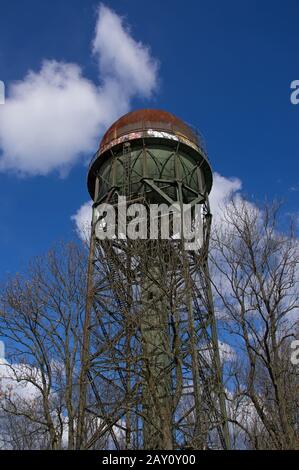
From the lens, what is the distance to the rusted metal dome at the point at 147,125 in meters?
15.6

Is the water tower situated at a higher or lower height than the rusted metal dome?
lower

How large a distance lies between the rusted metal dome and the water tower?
5 centimetres

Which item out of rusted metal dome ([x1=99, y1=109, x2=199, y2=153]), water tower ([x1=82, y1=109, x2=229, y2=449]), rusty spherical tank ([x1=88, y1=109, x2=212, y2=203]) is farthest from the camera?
rusted metal dome ([x1=99, y1=109, x2=199, y2=153])

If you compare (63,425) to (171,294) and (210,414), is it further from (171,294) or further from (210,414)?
(171,294)

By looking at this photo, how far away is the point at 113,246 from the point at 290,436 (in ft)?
22.5

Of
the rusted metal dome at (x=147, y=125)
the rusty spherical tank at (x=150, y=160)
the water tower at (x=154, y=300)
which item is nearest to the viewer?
the water tower at (x=154, y=300)

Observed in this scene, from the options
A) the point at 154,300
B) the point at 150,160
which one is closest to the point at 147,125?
the point at 150,160

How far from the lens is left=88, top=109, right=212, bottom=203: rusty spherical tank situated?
14.4m

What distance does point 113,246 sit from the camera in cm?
1341

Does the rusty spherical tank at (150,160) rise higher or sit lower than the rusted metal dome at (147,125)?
lower

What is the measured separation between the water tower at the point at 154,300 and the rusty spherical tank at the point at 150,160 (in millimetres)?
35

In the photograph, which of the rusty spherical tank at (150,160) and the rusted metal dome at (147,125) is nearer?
the rusty spherical tank at (150,160)

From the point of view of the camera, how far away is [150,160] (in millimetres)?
14914
